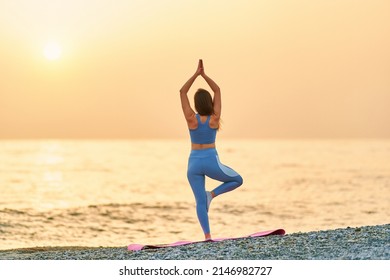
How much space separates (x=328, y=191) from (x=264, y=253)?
32.4 meters

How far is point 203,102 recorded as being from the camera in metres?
11.5

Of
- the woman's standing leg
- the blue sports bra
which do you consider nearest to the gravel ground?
the woman's standing leg

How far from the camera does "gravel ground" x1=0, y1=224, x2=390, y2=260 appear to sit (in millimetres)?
10289

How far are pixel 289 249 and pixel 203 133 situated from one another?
213 cm

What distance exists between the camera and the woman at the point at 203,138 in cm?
1150

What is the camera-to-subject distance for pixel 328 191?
1666 inches

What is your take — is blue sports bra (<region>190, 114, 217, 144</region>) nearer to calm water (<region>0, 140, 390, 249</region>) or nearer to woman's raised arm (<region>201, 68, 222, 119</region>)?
woman's raised arm (<region>201, 68, 222, 119</region>)

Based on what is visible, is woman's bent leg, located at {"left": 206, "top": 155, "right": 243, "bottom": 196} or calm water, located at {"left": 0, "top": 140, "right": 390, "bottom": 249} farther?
calm water, located at {"left": 0, "top": 140, "right": 390, "bottom": 249}

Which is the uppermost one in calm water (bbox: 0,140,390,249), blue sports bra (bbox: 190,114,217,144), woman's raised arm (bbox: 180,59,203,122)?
woman's raised arm (bbox: 180,59,203,122)

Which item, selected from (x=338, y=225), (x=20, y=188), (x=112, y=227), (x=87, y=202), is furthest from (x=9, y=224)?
(x=20, y=188)

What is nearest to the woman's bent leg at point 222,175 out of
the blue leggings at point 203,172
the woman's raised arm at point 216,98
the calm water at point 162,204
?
the blue leggings at point 203,172

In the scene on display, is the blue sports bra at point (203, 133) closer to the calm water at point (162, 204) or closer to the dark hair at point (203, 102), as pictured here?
the dark hair at point (203, 102)
